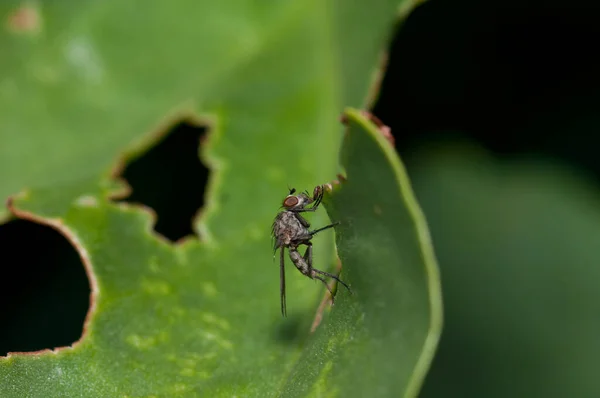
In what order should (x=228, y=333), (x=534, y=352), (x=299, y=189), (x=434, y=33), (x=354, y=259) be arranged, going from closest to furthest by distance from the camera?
(x=354, y=259)
(x=228, y=333)
(x=299, y=189)
(x=534, y=352)
(x=434, y=33)

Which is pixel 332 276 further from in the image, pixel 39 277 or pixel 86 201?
pixel 39 277

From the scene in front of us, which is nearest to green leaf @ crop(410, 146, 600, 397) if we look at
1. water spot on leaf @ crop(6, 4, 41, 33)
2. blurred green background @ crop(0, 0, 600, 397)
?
blurred green background @ crop(0, 0, 600, 397)

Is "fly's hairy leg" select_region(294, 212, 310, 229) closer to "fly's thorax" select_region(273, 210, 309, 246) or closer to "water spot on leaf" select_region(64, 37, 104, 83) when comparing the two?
"fly's thorax" select_region(273, 210, 309, 246)

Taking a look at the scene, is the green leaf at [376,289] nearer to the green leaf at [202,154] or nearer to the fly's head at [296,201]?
the green leaf at [202,154]

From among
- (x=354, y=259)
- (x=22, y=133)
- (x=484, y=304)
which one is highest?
(x=22, y=133)

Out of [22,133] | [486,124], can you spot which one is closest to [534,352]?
[486,124]

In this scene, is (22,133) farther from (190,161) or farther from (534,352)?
(534,352)

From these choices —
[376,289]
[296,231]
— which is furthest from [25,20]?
[376,289]
